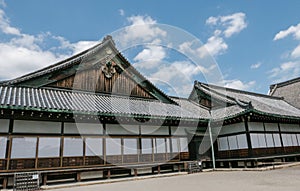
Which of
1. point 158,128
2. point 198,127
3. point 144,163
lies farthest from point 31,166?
point 198,127

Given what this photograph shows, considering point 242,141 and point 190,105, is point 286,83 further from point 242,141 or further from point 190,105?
point 242,141

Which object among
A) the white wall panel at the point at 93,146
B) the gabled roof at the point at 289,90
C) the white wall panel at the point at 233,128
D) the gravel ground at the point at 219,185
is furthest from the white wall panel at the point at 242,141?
the gabled roof at the point at 289,90

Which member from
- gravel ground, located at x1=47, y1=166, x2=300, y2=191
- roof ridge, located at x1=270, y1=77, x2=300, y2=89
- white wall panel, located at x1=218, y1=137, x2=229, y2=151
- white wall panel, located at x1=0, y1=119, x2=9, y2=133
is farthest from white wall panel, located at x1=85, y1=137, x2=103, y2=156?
roof ridge, located at x1=270, y1=77, x2=300, y2=89

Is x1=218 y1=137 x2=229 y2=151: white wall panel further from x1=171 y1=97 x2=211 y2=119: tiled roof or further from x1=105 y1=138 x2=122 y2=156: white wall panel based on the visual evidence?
x1=105 y1=138 x2=122 y2=156: white wall panel

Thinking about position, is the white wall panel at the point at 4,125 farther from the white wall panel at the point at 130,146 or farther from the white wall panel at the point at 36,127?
the white wall panel at the point at 130,146

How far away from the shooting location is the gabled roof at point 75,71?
1182cm

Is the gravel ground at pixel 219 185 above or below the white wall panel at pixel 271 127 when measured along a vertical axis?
below

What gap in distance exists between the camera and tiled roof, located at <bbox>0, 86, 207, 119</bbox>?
9359 mm

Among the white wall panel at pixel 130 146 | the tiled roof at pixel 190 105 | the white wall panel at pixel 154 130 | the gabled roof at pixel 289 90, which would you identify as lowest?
the white wall panel at pixel 130 146

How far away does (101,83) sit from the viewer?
13.8 m

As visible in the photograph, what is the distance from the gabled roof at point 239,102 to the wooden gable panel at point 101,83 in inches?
232

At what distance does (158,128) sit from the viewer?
13.2m

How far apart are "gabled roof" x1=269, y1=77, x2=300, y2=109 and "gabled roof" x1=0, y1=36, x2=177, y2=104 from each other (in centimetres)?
1665

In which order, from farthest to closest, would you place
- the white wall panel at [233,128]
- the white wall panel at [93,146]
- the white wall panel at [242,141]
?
the white wall panel at [233,128], the white wall panel at [242,141], the white wall panel at [93,146]
